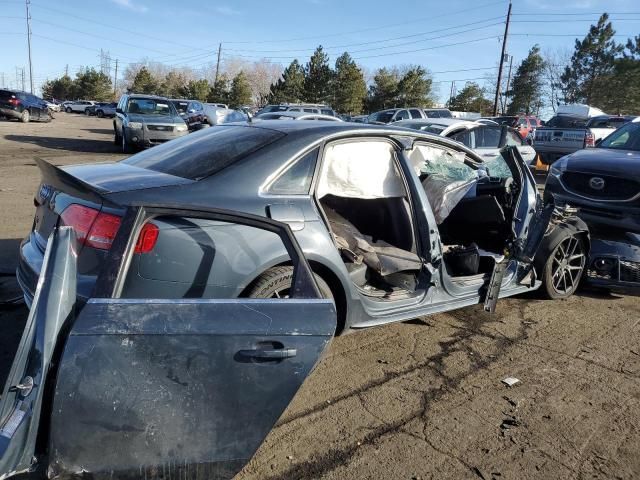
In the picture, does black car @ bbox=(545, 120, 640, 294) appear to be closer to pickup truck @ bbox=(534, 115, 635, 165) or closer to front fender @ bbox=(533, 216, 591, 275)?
front fender @ bbox=(533, 216, 591, 275)

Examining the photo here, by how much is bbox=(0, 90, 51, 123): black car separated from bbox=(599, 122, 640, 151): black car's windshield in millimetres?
29639

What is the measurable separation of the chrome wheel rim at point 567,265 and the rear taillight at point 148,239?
3802mm

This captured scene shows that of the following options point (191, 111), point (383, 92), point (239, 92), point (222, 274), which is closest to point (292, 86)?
point (383, 92)

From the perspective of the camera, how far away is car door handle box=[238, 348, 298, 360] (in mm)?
2053

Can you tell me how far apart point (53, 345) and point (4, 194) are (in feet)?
27.4

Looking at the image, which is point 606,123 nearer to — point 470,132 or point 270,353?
point 470,132

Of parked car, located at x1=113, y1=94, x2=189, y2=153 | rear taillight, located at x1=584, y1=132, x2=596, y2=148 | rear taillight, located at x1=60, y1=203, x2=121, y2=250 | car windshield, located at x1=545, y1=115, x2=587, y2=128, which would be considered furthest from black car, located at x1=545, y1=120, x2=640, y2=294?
car windshield, located at x1=545, y1=115, x2=587, y2=128

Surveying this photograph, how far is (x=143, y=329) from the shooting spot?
1931mm

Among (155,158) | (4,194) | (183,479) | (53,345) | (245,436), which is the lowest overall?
(4,194)

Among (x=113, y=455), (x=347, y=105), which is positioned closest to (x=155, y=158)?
(x=113, y=455)

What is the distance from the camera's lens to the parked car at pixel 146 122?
50.6 feet

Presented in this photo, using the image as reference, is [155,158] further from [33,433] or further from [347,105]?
[347,105]

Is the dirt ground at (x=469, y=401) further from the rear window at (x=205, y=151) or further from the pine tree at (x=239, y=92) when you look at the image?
the pine tree at (x=239, y=92)

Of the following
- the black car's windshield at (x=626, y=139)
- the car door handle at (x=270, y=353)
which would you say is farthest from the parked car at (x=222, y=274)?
the black car's windshield at (x=626, y=139)
